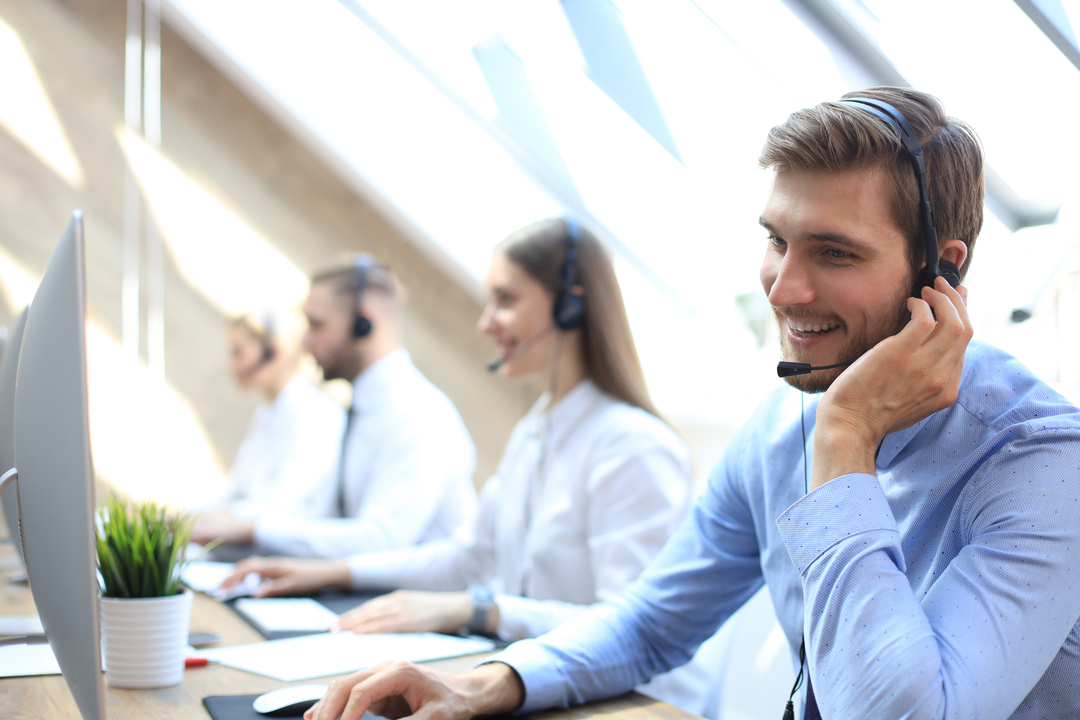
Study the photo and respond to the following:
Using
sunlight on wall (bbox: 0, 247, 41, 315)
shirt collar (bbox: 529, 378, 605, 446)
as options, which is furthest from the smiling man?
sunlight on wall (bbox: 0, 247, 41, 315)

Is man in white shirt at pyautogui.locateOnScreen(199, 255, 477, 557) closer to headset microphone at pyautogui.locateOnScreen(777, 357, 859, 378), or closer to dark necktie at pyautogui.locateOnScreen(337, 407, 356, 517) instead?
dark necktie at pyautogui.locateOnScreen(337, 407, 356, 517)

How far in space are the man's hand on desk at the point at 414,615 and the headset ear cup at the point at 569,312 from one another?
680 millimetres

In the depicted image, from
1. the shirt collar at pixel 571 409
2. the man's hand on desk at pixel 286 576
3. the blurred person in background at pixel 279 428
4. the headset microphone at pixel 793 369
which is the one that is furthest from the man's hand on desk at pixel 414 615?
the blurred person in background at pixel 279 428

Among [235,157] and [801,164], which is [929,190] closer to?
[801,164]

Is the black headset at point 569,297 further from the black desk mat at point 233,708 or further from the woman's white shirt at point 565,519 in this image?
the black desk mat at point 233,708

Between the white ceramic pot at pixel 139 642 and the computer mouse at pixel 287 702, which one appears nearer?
the computer mouse at pixel 287 702

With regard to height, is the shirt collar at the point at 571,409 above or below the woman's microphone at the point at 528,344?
below

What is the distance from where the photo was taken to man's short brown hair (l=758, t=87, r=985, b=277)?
0.94 m

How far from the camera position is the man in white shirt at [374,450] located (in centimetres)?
213

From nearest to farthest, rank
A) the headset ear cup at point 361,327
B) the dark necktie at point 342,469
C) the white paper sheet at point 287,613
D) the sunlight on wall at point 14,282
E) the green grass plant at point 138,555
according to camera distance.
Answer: the green grass plant at point 138,555 < the white paper sheet at point 287,613 < the dark necktie at point 342,469 < the headset ear cup at point 361,327 < the sunlight on wall at point 14,282

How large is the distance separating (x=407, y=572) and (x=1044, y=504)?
4.39 ft

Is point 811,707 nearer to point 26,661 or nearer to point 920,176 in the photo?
point 920,176

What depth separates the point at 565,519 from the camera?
5.59 feet

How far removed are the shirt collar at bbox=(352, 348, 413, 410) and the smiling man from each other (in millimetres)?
1493
